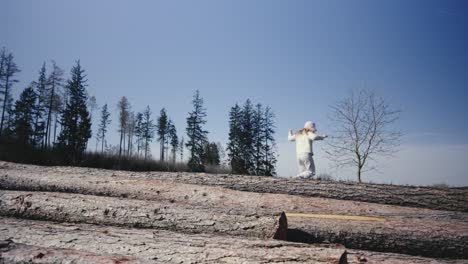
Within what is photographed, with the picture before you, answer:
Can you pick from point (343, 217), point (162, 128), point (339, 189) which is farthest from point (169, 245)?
point (162, 128)

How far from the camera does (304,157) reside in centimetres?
761

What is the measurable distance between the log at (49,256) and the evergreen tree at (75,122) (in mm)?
28376

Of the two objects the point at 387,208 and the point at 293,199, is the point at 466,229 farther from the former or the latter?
the point at 293,199

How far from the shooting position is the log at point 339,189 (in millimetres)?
5195

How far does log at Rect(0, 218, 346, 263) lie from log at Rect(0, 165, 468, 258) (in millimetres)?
981

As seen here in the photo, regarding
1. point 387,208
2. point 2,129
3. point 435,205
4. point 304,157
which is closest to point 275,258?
point 387,208

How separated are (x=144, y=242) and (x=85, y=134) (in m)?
33.7

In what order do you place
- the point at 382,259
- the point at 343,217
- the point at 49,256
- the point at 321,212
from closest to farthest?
1. the point at 49,256
2. the point at 382,259
3. the point at 343,217
4. the point at 321,212

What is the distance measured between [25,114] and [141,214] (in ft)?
125

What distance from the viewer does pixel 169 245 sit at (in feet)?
9.32

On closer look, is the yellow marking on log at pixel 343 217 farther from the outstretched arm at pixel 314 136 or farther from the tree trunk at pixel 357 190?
the outstretched arm at pixel 314 136

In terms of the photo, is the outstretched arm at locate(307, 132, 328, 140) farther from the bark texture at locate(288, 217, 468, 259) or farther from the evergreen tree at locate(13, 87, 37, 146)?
the evergreen tree at locate(13, 87, 37, 146)

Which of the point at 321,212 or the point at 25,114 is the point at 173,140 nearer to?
the point at 25,114

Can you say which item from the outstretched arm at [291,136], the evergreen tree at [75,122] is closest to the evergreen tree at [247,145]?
the evergreen tree at [75,122]
